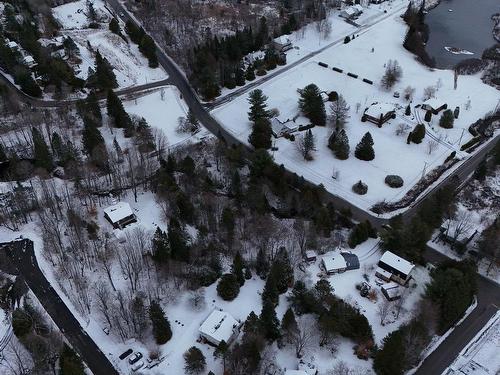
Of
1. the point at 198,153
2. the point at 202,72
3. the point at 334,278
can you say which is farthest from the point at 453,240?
the point at 202,72

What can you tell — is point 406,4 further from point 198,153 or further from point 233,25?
point 198,153

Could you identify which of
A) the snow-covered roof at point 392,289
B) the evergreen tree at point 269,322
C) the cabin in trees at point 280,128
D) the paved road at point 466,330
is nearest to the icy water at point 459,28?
the cabin in trees at point 280,128

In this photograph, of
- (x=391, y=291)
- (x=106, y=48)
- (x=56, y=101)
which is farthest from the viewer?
(x=106, y=48)

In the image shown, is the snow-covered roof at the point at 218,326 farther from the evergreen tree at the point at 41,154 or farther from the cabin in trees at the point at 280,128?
the cabin in trees at the point at 280,128

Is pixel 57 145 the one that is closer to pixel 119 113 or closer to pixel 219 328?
pixel 119 113

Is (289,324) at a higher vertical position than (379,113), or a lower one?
lower

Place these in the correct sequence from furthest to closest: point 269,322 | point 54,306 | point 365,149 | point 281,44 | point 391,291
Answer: point 281,44 < point 365,149 < point 391,291 < point 54,306 < point 269,322

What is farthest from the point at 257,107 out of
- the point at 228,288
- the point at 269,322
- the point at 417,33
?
the point at 417,33

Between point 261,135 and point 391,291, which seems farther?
point 261,135
